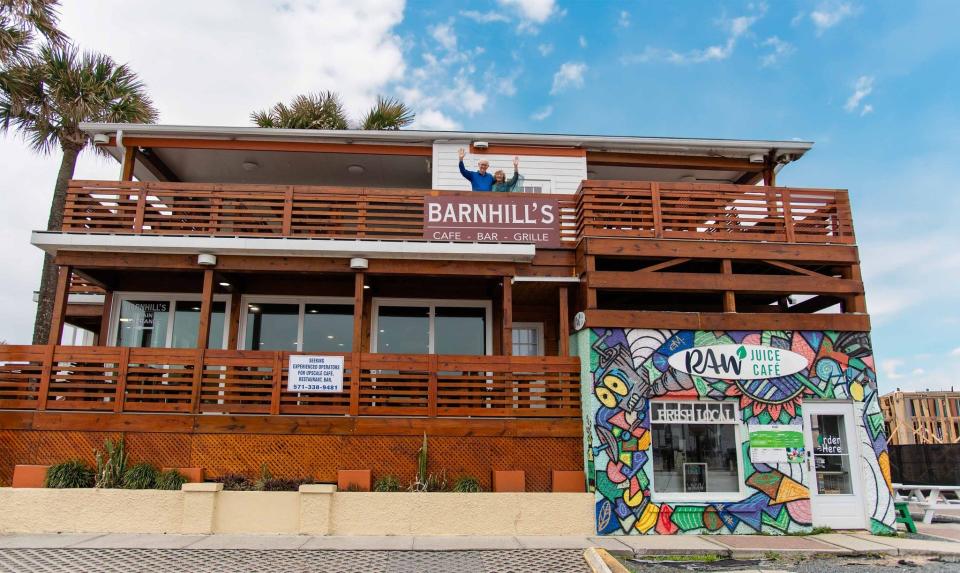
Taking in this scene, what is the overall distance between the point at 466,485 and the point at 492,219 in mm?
4677

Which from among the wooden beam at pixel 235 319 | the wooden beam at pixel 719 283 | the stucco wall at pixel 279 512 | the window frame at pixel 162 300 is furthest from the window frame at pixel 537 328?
the window frame at pixel 162 300

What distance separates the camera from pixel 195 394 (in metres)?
10.2

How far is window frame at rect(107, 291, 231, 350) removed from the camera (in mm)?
12695

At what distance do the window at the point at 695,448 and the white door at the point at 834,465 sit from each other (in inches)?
50.7

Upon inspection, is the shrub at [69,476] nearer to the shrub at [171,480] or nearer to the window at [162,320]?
the shrub at [171,480]

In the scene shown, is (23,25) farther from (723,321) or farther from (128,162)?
(723,321)

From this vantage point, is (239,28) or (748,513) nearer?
(748,513)

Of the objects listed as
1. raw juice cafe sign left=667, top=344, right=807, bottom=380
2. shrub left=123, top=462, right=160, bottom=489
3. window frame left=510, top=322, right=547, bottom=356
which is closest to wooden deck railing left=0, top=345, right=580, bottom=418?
shrub left=123, top=462, right=160, bottom=489

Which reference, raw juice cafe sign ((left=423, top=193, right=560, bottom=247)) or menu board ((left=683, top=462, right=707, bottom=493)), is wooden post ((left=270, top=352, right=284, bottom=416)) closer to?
raw juice cafe sign ((left=423, top=193, right=560, bottom=247))

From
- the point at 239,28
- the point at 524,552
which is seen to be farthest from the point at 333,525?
the point at 239,28

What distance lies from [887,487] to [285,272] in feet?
35.7

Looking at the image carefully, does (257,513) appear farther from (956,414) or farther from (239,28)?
(956,414)

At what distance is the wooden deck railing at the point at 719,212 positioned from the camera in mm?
11297

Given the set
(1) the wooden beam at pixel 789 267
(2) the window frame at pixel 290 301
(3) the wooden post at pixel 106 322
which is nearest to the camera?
(1) the wooden beam at pixel 789 267
